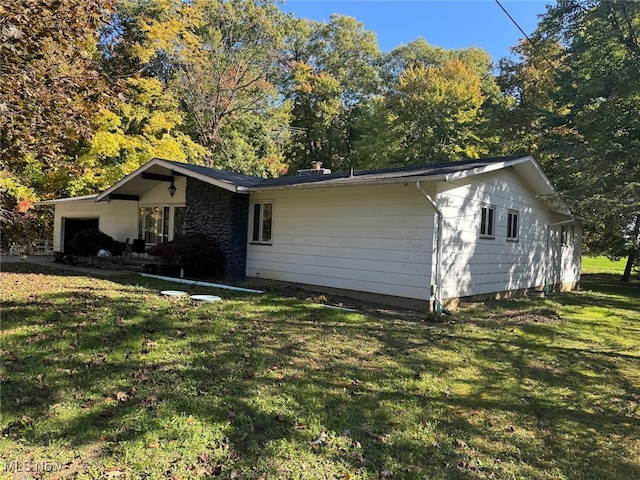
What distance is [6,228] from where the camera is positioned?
5.80 m

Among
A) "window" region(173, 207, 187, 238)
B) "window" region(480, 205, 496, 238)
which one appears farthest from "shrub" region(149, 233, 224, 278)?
"window" region(480, 205, 496, 238)

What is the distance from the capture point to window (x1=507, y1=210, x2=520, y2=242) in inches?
460

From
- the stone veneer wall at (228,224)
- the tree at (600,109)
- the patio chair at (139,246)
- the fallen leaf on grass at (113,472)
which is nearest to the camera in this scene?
the fallen leaf on grass at (113,472)

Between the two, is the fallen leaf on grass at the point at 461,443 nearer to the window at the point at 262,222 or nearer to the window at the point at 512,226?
the window at the point at 262,222

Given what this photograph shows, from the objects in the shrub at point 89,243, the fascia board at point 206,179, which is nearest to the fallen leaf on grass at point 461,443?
the fascia board at point 206,179

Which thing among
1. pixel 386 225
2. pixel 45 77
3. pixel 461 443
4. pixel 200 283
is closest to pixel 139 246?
pixel 200 283

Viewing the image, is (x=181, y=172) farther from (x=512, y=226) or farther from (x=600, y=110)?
(x=600, y=110)

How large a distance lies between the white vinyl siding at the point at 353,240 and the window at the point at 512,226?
4.07 meters

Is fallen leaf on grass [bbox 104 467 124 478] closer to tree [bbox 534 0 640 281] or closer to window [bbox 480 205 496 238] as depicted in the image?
window [bbox 480 205 496 238]

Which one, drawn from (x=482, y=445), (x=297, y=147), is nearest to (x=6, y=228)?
(x=482, y=445)

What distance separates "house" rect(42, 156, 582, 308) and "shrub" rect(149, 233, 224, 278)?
291 millimetres

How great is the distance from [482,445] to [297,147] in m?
30.9

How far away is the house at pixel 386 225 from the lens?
8.87m

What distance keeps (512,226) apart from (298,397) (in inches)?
381
